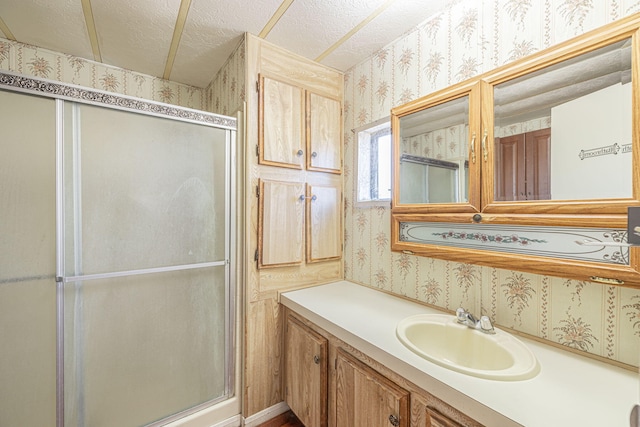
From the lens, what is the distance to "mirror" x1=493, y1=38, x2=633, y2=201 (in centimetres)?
79

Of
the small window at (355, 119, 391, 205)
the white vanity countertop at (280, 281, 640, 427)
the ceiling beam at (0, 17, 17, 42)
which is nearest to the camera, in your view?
the white vanity countertop at (280, 281, 640, 427)

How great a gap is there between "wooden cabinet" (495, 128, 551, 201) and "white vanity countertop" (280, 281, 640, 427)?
1.88 ft

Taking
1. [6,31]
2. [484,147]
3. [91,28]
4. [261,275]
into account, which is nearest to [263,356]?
[261,275]

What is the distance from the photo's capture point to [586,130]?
859mm

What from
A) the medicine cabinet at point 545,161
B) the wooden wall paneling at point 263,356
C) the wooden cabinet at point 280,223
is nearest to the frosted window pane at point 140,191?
the wooden cabinet at point 280,223

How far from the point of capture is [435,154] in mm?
1300

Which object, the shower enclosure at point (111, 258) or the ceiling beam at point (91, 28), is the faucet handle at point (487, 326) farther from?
the ceiling beam at point (91, 28)

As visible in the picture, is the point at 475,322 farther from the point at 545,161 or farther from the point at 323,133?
the point at 323,133

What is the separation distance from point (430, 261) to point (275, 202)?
3.14ft

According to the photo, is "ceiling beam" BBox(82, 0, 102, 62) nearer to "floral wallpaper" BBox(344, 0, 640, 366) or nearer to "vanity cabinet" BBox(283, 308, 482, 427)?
"floral wallpaper" BBox(344, 0, 640, 366)

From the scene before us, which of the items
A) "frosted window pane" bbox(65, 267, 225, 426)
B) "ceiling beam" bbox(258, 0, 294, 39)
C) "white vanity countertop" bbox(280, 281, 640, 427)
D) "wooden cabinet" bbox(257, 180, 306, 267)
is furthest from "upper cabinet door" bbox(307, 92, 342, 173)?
"white vanity countertop" bbox(280, 281, 640, 427)

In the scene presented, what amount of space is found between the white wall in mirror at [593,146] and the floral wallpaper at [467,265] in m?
0.10

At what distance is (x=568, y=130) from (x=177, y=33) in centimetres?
196

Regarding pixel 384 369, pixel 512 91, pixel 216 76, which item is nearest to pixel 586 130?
pixel 512 91
